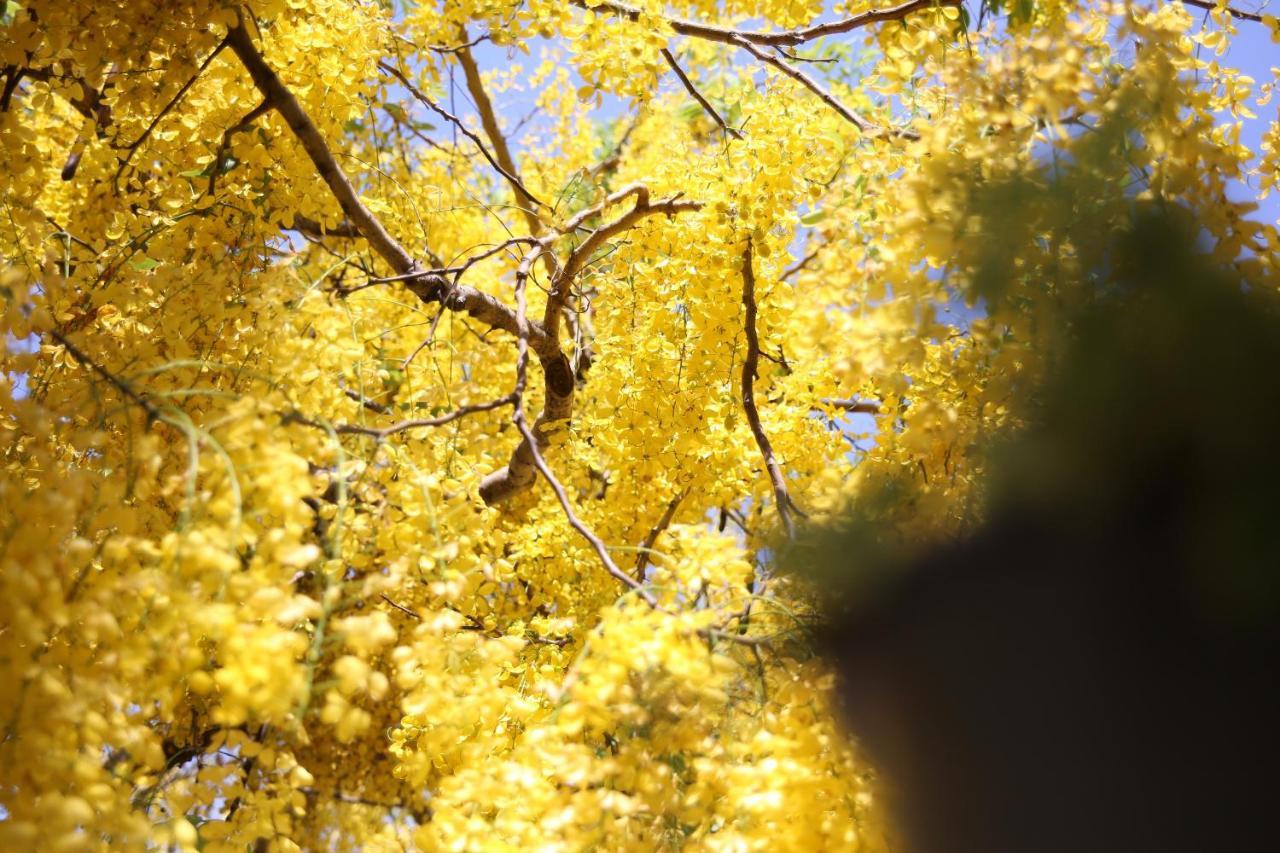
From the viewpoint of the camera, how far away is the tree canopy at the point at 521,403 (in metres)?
1.26

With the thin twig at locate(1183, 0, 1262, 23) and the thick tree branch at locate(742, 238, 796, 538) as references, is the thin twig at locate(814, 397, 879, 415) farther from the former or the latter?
the thin twig at locate(1183, 0, 1262, 23)

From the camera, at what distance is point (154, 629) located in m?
1.19

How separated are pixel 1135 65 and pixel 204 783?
6.35 feet

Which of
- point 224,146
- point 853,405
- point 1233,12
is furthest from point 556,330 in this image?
point 1233,12

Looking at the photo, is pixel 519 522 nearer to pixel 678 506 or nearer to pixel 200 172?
pixel 678 506

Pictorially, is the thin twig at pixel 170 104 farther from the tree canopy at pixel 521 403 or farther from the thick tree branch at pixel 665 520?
the thick tree branch at pixel 665 520

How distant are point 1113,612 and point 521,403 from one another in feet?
4.05

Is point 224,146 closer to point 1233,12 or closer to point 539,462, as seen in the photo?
point 539,462

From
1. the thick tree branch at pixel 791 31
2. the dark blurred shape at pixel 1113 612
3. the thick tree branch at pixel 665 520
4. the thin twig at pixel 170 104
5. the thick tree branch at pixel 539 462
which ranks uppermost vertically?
the thick tree branch at pixel 791 31

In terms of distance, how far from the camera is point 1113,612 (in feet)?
3.67

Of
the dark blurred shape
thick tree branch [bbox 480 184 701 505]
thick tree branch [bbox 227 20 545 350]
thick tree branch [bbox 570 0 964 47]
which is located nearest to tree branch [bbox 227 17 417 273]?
thick tree branch [bbox 227 20 545 350]

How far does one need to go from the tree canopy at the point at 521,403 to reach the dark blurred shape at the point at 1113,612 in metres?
0.12

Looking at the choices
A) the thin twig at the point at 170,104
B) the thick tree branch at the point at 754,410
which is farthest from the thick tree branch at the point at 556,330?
the thin twig at the point at 170,104

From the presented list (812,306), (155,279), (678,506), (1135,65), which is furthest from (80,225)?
(1135,65)
